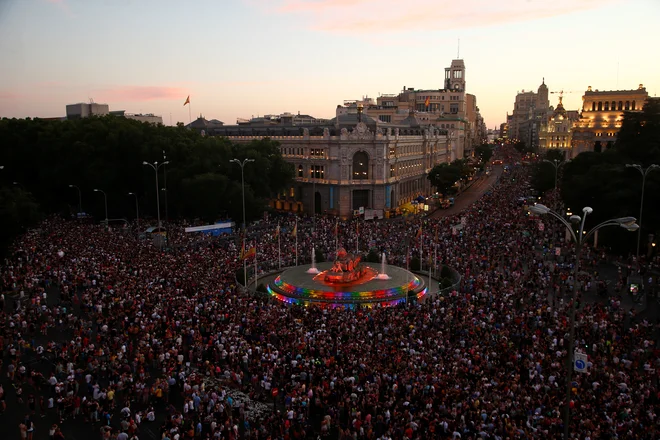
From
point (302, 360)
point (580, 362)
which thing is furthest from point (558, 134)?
point (580, 362)

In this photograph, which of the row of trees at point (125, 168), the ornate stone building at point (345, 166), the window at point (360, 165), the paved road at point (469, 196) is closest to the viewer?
the row of trees at point (125, 168)

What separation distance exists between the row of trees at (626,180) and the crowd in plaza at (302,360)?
11462 mm

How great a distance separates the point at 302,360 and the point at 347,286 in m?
13.8

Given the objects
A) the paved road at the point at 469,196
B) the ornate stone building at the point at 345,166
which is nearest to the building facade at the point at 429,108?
the paved road at the point at 469,196

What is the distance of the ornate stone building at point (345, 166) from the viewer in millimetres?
76812

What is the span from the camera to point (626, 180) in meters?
46.5

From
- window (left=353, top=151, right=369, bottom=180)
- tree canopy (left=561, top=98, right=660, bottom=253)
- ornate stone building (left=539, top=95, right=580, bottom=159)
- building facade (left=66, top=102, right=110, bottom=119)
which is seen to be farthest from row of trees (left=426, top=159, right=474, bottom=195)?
building facade (left=66, top=102, right=110, bottom=119)

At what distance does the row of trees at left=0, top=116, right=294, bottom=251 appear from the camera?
61719 millimetres

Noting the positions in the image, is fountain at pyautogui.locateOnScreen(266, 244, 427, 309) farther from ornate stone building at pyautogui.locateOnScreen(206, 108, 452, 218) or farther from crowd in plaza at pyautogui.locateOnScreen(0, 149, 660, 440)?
ornate stone building at pyautogui.locateOnScreen(206, 108, 452, 218)

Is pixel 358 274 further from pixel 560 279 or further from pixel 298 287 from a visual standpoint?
pixel 560 279

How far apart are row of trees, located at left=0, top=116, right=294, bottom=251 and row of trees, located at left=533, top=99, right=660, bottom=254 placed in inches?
1304

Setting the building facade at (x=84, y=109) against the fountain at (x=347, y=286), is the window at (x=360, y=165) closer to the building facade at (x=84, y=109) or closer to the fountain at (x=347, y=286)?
the fountain at (x=347, y=286)

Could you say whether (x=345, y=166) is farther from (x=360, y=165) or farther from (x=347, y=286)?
(x=347, y=286)

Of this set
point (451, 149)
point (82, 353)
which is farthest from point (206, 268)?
→ point (451, 149)
